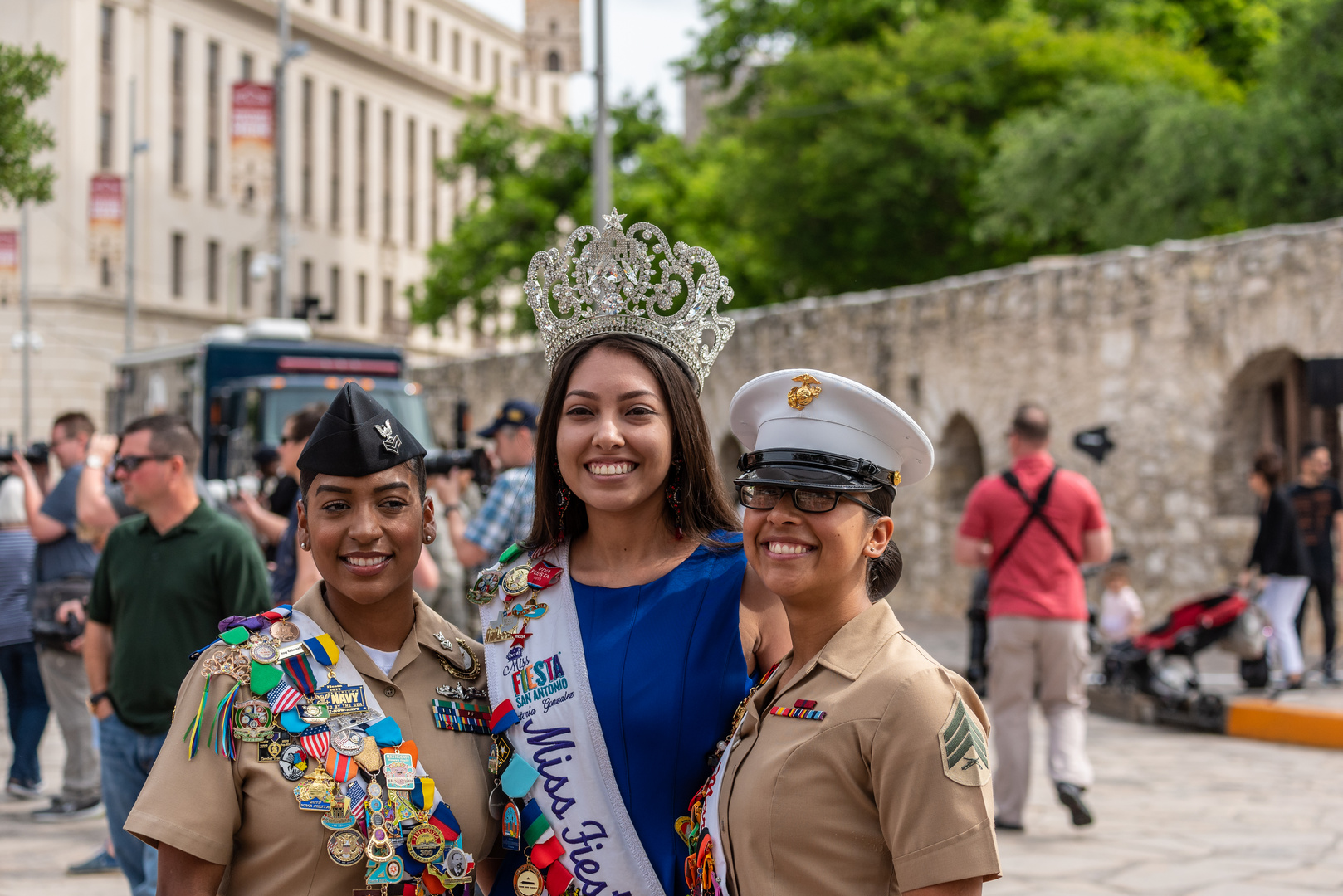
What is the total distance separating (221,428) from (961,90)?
17059mm

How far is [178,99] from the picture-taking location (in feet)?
150

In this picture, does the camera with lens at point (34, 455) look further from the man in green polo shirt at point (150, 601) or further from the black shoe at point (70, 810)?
the man in green polo shirt at point (150, 601)

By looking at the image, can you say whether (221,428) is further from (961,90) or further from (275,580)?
(961,90)

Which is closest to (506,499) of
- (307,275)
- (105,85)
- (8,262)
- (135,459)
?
(135,459)

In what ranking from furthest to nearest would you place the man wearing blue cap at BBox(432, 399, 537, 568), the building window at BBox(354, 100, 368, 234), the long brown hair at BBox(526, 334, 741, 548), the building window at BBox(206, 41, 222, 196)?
the building window at BBox(354, 100, 368, 234) < the building window at BBox(206, 41, 222, 196) < the man wearing blue cap at BBox(432, 399, 537, 568) < the long brown hair at BBox(526, 334, 741, 548)

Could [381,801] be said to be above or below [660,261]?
below

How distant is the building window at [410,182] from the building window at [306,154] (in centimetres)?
494

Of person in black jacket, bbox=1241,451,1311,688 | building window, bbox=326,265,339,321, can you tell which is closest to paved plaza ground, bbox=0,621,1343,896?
person in black jacket, bbox=1241,451,1311,688

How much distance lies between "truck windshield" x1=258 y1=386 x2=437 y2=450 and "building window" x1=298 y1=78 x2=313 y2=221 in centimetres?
3869

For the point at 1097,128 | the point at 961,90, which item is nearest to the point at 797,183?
the point at 961,90

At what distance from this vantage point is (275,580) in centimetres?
592

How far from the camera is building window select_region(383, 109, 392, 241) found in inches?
2133

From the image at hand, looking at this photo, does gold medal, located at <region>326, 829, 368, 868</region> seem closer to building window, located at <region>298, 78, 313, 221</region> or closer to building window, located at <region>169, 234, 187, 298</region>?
building window, located at <region>169, 234, 187, 298</region>

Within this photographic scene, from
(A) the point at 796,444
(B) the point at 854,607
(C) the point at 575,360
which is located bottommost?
(B) the point at 854,607
